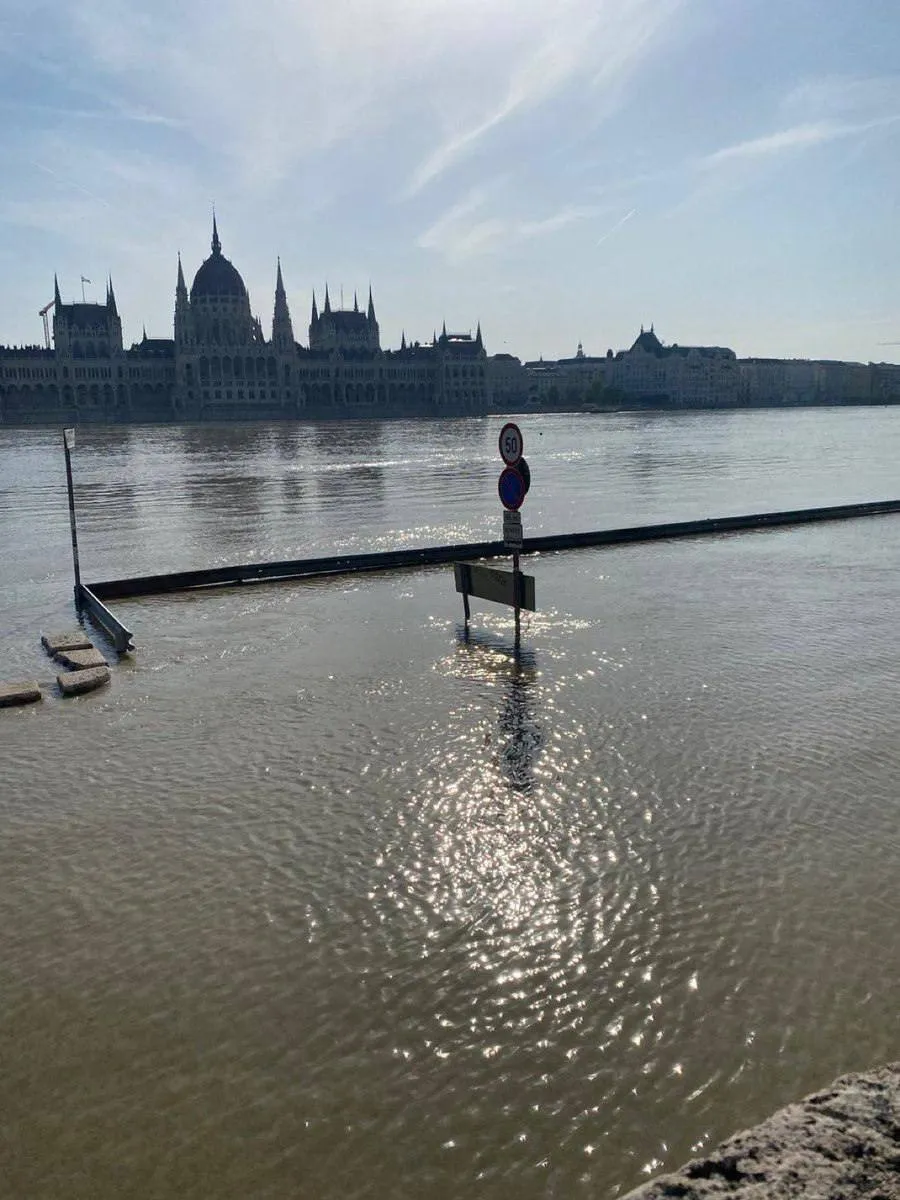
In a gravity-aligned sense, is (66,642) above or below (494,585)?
below

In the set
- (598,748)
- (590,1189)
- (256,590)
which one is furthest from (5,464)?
(590,1189)

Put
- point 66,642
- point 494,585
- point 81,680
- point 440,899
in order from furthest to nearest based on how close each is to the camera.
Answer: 1. point 494,585
2. point 66,642
3. point 81,680
4. point 440,899

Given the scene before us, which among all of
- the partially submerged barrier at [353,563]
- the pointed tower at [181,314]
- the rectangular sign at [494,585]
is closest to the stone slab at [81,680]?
the partially submerged barrier at [353,563]

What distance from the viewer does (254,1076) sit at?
4.34m

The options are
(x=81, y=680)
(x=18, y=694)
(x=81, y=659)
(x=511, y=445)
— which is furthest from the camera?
(x=511, y=445)

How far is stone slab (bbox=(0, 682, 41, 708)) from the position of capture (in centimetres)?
996

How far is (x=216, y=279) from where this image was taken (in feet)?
593

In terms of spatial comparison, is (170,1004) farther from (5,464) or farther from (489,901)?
(5,464)

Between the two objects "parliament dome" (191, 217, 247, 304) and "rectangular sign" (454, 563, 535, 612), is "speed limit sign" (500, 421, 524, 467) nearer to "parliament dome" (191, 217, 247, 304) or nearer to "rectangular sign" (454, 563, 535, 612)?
"rectangular sign" (454, 563, 535, 612)

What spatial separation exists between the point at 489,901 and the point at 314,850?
55.2 inches

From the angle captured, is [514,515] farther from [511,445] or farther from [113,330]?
[113,330]

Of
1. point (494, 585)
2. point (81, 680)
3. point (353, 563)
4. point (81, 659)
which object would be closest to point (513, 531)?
point (494, 585)

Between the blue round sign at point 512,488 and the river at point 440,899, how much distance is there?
1853mm

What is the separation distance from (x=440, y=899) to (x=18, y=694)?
6.35 meters
